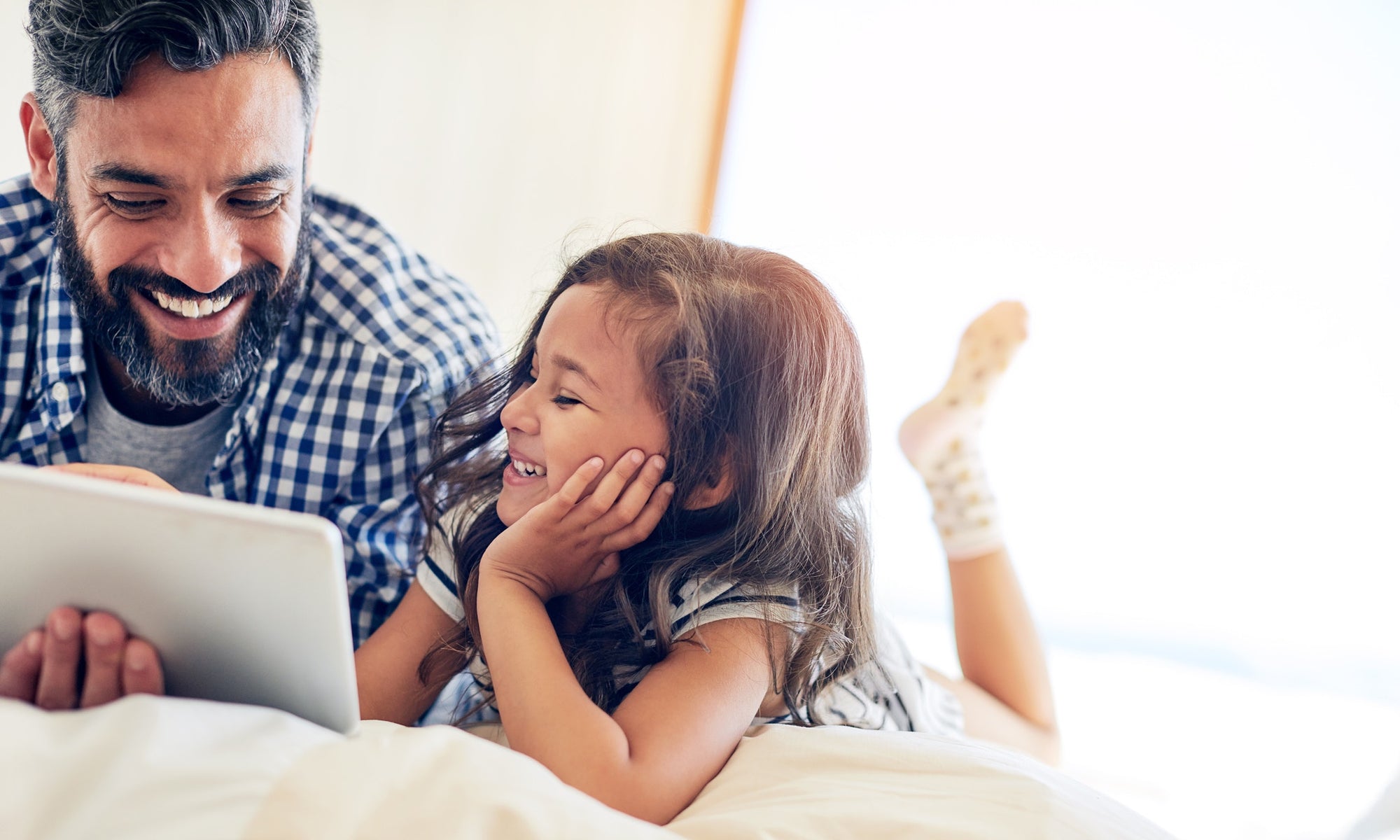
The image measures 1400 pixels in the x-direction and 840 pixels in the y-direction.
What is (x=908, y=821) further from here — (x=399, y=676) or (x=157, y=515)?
(x=399, y=676)

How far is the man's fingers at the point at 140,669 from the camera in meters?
0.60

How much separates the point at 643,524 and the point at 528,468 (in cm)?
14

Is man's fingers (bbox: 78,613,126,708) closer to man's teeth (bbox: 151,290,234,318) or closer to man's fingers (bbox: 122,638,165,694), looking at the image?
man's fingers (bbox: 122,638,165,694)

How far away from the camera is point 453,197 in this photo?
7.08ft

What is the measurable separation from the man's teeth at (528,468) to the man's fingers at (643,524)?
107 millimetres

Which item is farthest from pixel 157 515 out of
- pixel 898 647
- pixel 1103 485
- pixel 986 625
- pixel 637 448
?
pixel 1103 485

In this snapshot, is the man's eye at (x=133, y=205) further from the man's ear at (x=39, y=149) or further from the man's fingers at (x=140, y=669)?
the man's fingers at (x=140, y=669)

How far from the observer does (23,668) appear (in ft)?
2.02

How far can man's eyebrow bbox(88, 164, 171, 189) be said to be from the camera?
107cm

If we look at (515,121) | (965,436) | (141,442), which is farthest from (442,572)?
(515,121)

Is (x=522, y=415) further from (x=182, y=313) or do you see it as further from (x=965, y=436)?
(x=965, y=436)

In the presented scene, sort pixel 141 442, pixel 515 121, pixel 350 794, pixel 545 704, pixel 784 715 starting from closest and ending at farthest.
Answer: pixel 350 794, pixel 545 704, pixel 784 715, pixel 141 442, pixel 515 121

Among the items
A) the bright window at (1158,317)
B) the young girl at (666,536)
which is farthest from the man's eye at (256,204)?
the bright window at (1158,317)

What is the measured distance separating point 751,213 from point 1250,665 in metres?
1.56
